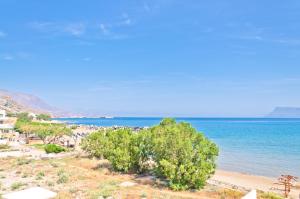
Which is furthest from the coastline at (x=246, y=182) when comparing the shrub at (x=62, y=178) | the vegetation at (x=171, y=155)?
the shrub at (x=62, y=178)

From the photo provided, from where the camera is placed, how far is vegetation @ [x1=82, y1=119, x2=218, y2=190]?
20.0m

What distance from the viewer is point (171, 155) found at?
20.8 metres

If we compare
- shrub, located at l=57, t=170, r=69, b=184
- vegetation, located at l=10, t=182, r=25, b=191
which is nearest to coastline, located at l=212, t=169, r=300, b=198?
shrub, located at l=57, t=170, r=69, b=184

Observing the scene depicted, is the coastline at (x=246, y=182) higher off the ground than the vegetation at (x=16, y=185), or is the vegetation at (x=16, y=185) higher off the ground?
the vegetation at (x=16, y=185)

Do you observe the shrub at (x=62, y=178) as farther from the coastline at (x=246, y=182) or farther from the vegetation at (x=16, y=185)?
the coastline at (x=246, y=182)

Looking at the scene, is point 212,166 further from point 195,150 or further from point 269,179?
point 269,179

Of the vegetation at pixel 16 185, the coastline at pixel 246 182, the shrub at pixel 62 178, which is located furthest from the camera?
the coastline at pixel 246 182

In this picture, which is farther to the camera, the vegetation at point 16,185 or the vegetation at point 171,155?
the vegetation at point 171,155

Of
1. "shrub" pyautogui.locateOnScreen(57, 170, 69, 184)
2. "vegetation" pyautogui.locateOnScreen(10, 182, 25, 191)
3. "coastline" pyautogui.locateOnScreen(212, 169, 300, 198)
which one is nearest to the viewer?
"vegetation" pyautogui.locateOnScreen(10, 182, 25, 191)

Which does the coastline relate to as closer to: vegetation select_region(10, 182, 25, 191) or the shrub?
the shrub

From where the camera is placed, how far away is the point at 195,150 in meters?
21.0

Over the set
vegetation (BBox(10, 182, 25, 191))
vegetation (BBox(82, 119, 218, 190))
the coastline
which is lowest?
the coastline

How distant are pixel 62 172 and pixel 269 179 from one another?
18.8 m

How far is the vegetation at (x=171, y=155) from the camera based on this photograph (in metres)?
20.0
